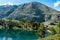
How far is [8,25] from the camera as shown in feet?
537

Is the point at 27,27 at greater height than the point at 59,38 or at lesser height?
lesser

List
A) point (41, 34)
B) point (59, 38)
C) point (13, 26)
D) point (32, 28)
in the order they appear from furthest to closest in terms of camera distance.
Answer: point (13, 26) → point (32, 28) → point (41, 34) → point (59, 38)

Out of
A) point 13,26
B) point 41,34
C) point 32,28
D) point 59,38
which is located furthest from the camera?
point 13,26

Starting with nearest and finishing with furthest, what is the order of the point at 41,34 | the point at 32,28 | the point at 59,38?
the point at 59,38 → the point at 41,34 → the point at 32,28

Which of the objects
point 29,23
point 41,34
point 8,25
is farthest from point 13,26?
point 41,34

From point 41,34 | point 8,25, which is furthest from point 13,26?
point 41,34

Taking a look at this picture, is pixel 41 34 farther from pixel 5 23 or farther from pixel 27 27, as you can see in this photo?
pixel 5 23

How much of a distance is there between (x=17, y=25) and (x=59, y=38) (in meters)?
153

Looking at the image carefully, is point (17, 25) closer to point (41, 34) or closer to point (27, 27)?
point (27, 27)

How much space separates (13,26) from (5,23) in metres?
10.3

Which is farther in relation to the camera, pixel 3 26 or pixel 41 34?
pixel 3 26

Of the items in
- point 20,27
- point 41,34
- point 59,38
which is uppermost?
point 59,38

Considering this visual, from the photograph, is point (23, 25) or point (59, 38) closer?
point (59, 38)

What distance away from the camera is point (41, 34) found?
51.9 metres
